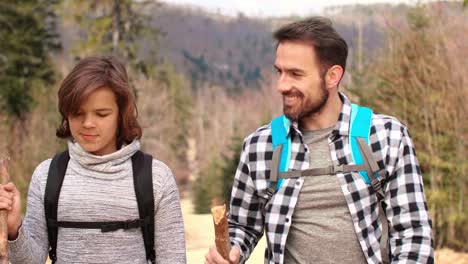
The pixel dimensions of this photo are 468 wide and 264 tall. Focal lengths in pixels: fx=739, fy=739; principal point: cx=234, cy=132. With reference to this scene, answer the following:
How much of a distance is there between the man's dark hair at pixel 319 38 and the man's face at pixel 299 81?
1.0 inches

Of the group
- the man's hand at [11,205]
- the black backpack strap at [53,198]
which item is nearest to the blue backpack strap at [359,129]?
the black backpack strap at [53,198]

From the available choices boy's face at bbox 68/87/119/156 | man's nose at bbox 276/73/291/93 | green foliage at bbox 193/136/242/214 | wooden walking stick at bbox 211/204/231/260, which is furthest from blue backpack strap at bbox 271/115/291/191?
green foliage at bbox 193/136/242/214

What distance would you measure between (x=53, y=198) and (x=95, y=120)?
1.07ft

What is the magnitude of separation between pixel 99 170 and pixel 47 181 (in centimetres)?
19

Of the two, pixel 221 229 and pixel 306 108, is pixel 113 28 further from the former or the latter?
pixel 221 229

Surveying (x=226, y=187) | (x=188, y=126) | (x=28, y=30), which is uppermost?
(x=28, y=30)

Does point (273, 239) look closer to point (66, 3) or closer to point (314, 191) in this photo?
point (314, 191)

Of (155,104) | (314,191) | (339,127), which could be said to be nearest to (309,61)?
(339,127)

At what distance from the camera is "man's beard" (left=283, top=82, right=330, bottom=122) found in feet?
9.23

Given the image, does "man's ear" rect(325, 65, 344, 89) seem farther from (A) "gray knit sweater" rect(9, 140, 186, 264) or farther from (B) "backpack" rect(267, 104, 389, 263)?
(A) "gray knit sweater" rect(9, 140, 186, 264)

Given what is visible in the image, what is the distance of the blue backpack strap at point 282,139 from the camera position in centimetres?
285

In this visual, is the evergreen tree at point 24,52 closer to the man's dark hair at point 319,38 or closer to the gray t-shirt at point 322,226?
the man's dark hair at point 319,38

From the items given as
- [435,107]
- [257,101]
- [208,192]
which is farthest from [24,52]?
[257,101]

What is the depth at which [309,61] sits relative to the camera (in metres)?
2.83
